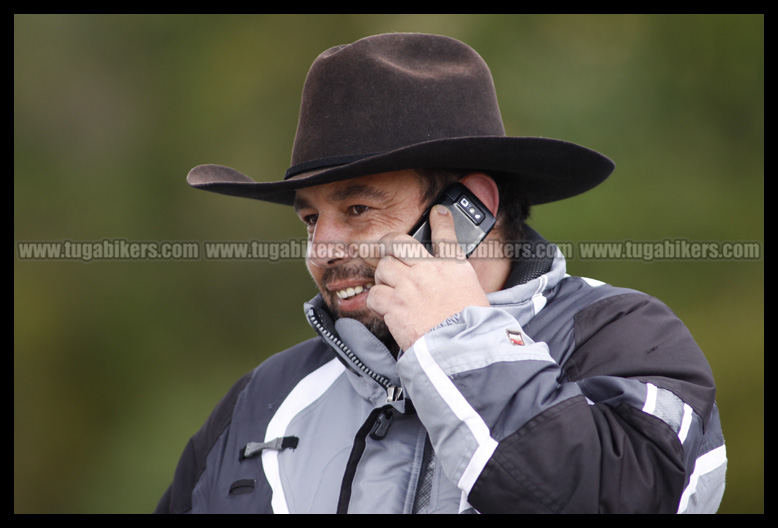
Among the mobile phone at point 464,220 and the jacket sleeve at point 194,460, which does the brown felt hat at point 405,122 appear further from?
the jacket sleeve at point 194,460

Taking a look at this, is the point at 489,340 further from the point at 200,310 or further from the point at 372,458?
the point at 200,310

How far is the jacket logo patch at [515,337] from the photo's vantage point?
1.44m

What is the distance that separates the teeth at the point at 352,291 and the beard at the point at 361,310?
0.06 feet

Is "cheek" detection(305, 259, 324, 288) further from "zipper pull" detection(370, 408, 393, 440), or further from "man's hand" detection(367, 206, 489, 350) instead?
"zipper pull" detection(370, 408, 393, 440)

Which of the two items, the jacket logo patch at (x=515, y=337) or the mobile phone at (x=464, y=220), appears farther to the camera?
the mobile phone at (x=464, y=220)

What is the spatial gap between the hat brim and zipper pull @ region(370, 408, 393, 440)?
60cm

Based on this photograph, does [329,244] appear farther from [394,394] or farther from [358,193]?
[394,394]

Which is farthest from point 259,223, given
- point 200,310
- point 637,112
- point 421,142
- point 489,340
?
point 489,340

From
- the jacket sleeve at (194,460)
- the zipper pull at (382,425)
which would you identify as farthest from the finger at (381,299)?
the jacket sleeve at (194,460)

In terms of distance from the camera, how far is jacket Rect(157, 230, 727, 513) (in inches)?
51.8

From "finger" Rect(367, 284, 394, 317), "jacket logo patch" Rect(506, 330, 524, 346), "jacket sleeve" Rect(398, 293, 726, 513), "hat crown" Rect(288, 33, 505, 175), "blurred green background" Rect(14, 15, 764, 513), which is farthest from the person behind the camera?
"blurred green background" Rect(14, 15, 764, 513)

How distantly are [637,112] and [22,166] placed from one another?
13.5 ft

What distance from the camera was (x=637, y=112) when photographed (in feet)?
14.1

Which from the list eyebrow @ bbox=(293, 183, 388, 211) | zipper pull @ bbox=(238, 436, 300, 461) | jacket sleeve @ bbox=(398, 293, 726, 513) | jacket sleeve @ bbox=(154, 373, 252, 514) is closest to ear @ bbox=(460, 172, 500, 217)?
eyebrow @ bbox=(293, 183, 388, 211)
